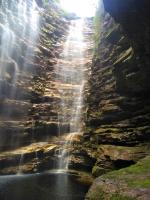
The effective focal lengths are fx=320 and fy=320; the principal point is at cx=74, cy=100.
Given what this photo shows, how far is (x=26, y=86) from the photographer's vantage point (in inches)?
1471

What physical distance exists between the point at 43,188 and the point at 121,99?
33.6ft

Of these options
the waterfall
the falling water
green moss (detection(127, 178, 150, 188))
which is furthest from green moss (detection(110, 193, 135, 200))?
the falling water

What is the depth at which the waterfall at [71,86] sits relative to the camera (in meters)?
32.4

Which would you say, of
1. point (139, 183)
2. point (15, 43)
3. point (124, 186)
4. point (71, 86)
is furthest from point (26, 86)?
point (139, 183)

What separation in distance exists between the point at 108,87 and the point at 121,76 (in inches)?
145

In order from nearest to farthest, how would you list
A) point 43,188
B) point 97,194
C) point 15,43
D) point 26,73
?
point 97,194 → point 43,188 → point 26,73 → point 15,43

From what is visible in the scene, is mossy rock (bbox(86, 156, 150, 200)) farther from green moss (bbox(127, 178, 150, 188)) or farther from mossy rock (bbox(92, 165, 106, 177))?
mossy rock (bbox(92, 165, 106, 177))

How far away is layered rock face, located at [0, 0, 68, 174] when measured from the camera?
31.5 meters

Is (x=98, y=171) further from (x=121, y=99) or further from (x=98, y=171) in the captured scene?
(x=121, y=99)

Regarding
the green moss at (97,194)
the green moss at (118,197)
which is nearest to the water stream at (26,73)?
the green moss at (97,194)

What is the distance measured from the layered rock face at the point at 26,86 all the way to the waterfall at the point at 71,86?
0.93 metres

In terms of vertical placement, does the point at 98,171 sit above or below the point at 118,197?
above

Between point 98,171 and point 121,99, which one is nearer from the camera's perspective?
point 98,171

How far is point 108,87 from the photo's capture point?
29.4 m
